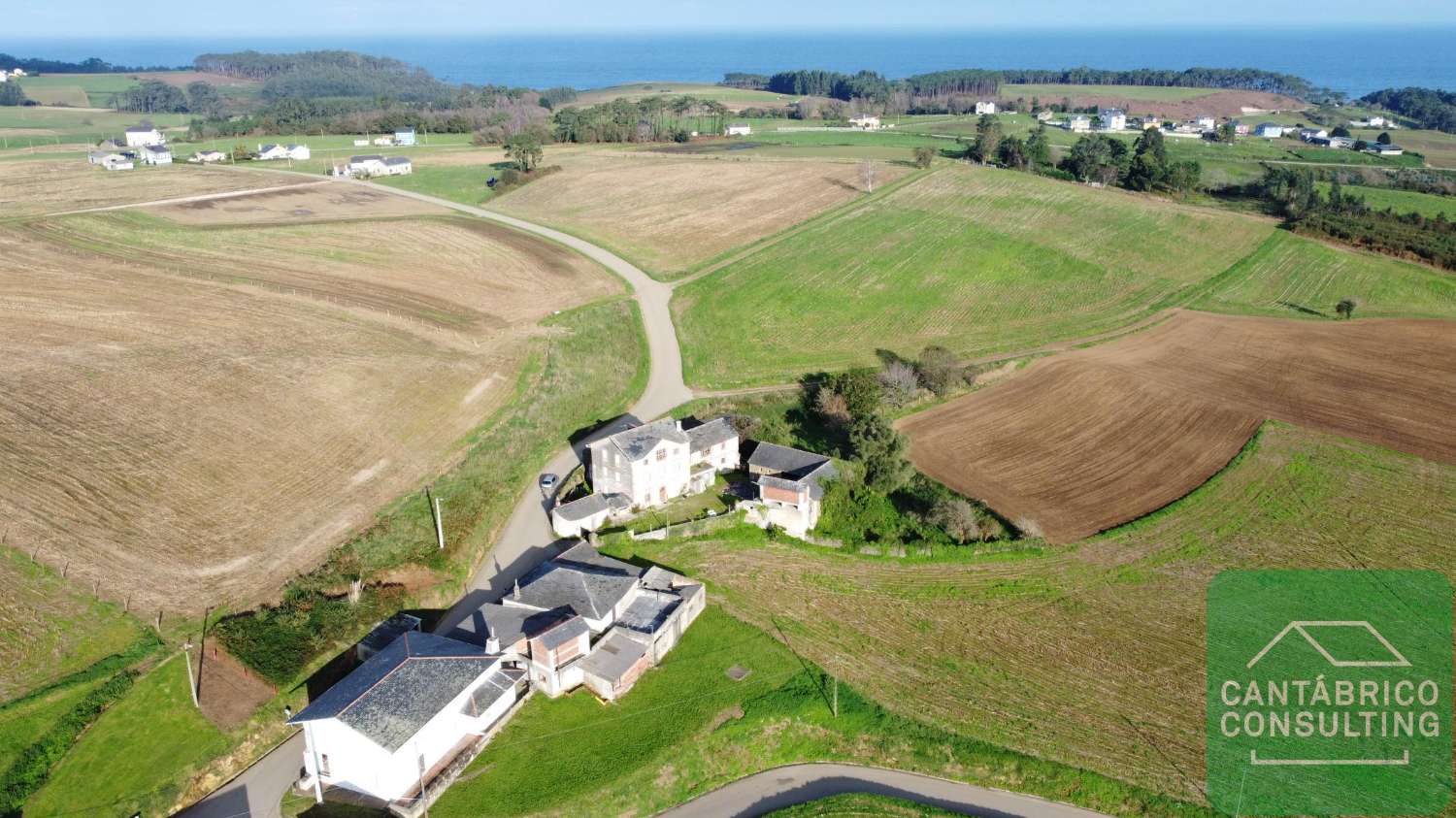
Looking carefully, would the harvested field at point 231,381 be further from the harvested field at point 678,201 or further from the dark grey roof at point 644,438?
the dark grey roof at point 644,438

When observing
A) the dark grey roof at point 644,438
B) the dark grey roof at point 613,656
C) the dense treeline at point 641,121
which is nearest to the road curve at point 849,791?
the dark grey roof at point 613,656

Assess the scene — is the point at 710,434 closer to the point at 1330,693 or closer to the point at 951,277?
the point at 1330,693

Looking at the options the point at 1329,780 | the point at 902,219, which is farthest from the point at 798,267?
the point at 1329,780

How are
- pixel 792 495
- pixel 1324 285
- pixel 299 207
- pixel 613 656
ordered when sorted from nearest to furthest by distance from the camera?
pixel 613 656 → pixel 792 495 → pixel 1324 285 → pixel 299 207

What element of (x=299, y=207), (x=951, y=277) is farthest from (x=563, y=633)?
(x=299, y=207)

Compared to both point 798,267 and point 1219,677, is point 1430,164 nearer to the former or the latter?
point 798,267

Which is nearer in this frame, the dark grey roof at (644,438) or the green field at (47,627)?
the green field at (47,627)
